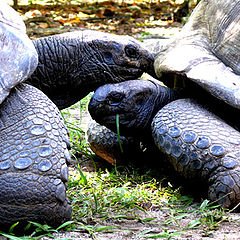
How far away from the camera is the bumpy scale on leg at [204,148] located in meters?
2.32

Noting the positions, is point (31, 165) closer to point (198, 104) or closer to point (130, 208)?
point (130, 208)

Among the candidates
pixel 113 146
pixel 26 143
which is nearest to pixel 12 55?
pixel 26 143

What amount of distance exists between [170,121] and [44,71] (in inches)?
41.4

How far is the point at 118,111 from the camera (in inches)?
116

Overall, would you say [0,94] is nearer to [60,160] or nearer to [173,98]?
[60,160]

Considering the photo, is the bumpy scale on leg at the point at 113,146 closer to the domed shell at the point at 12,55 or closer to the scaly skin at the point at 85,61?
the scaly skin at the point at 85,61

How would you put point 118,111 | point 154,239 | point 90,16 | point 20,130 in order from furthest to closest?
point 90,16
point 118,111
point 20,130
point 154,239

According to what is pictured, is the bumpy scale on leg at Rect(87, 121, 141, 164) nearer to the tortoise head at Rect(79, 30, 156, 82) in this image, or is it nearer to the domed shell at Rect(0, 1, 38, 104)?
the tortoise head at Rect(79, 30, 156, 82)

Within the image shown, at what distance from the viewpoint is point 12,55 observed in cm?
213

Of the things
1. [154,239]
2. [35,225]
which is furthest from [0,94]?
[154,239]

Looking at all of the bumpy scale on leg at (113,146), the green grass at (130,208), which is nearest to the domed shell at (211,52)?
the bumpy scale on leg at (113,146)

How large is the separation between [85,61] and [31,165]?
140 centimetres

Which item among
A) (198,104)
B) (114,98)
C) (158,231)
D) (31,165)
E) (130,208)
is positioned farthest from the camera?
(114,98)

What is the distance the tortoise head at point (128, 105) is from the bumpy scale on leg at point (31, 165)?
2.55 feet
